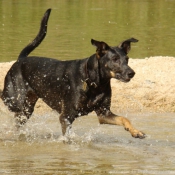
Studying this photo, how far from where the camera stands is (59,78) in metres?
9.44

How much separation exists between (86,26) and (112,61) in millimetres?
15635

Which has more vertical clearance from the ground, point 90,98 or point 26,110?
point 90,98

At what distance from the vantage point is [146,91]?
12.5 m

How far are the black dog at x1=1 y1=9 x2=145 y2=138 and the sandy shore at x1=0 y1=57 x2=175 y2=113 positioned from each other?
180 cm

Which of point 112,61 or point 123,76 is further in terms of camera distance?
point 112,61

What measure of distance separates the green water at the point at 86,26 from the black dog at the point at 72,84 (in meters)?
6.38

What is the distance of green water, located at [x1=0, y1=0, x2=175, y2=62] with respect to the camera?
1819 centimetres

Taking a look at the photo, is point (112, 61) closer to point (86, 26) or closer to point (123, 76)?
point (123, 76)

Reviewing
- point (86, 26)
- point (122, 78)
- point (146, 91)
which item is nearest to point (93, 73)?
point (122, 78)

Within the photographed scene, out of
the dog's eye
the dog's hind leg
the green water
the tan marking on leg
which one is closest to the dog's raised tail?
the dog's hind leg

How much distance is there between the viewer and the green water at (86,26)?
1819 cm

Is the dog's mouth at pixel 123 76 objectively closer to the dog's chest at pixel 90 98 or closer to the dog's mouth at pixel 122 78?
the dog's mouth at pixel 122 78

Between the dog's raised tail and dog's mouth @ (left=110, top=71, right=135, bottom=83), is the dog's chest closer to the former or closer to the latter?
dog's mouth @ (left=110, top=71, right=135, bottom=83)

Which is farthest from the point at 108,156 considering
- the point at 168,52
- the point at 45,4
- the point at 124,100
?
the point at 45,4
